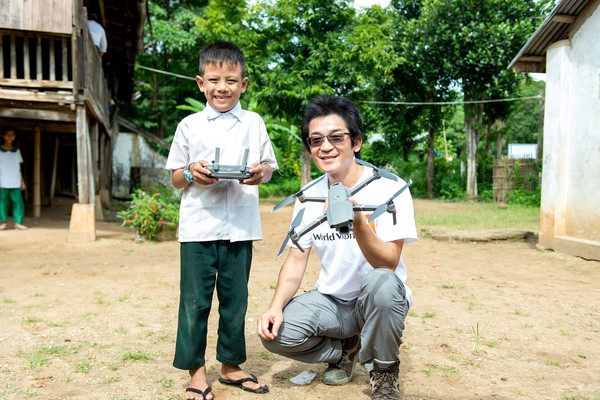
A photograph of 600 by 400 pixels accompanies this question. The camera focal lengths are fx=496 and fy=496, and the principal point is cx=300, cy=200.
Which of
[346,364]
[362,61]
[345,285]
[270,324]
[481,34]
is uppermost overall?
[481,34]

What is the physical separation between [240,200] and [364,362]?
995mm

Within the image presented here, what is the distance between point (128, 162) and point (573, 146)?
1455 cm

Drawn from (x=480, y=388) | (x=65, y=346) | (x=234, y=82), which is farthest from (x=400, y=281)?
(x=65, y=346)

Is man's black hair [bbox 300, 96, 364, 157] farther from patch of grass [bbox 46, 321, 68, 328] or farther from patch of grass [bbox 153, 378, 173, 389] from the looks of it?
patch of grass [bbox 46, 321, 68, 328]

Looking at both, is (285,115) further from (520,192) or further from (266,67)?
(520,192)

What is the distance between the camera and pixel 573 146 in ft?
22.2

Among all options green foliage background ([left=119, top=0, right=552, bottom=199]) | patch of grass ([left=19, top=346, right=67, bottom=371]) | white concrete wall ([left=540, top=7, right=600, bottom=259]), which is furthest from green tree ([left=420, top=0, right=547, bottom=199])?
patch of grass ([left=19, top=346, right=67, bottom=371])

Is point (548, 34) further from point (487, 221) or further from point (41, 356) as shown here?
point (41, 356)

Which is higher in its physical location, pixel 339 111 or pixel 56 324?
pixel 339 111

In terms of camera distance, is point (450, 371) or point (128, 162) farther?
point (128, 162)

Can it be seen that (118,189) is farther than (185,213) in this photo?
Yes

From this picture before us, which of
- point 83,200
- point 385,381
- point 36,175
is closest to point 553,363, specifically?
point 385,381

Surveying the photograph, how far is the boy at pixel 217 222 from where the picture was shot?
2439 millimetres

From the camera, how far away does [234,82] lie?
8.11 feet
